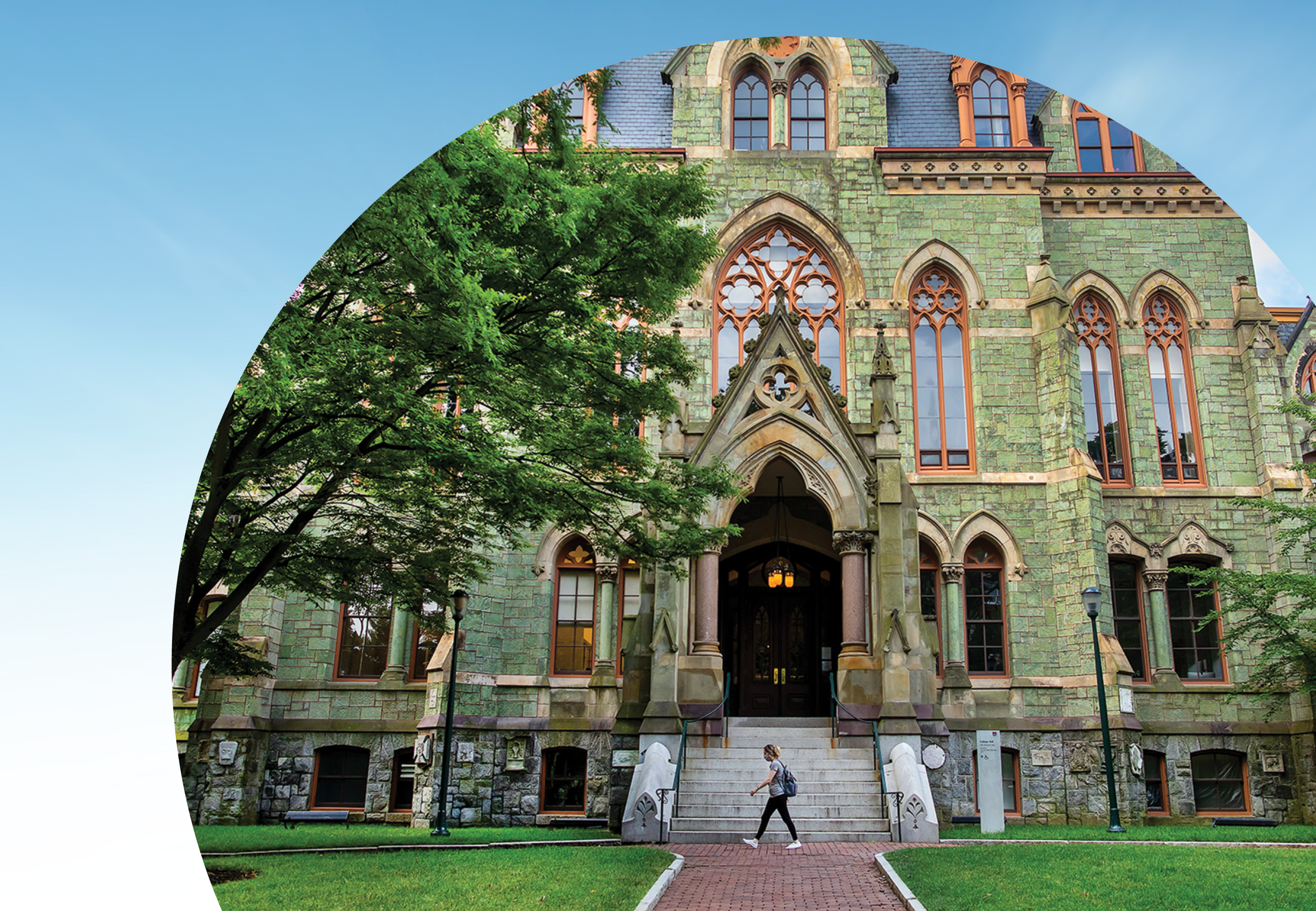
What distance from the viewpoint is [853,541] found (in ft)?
52.5

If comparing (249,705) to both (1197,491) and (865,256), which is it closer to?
(865,256)

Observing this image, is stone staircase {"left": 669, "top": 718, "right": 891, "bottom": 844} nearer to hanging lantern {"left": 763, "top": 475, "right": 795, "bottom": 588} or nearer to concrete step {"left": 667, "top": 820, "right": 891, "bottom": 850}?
concrete step {"left": 667, "top": 820, "right": 891, "bottom": 850}

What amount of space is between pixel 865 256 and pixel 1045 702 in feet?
31.9

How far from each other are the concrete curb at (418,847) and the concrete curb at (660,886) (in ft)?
7.89

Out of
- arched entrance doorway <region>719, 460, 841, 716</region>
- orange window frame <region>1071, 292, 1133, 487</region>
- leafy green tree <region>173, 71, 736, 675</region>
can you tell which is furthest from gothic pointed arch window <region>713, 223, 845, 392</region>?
leafy green tree <region>173, 71, 736, 675</region>

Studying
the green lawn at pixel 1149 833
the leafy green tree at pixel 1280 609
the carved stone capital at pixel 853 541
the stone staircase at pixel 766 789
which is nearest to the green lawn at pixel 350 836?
the stone staircase at pixel 766 789

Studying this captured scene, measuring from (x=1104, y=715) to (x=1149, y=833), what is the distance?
1.90 metres

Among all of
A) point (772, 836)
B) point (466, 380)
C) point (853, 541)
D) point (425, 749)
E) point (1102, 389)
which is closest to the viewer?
point (466, 380)

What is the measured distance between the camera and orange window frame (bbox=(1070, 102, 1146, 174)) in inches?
933

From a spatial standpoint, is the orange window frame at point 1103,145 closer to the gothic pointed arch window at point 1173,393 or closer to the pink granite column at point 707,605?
the gothic pointed arch window at point 1173,393

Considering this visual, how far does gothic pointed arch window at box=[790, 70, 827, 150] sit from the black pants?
15576 mm

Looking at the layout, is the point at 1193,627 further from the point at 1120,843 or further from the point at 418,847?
the point at 418,847

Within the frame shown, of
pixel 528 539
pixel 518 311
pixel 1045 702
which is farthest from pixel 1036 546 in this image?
pixel 518 311

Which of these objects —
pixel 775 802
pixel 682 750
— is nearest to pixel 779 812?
pixel 775 802
